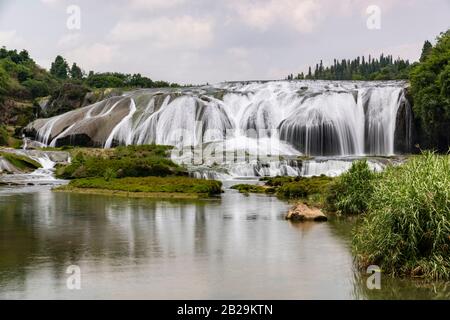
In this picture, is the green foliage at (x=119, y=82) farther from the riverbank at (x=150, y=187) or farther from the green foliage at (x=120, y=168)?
the riverbank at (x=150, y=187)

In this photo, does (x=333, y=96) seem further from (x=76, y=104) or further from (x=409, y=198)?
(x=409, y=198)

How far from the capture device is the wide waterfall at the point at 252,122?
209ft

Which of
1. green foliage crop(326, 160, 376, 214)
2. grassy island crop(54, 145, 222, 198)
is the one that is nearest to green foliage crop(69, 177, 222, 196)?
grassy island crop(54, 145, 222, 198)

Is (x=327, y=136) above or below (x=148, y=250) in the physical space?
above

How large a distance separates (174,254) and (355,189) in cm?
1265

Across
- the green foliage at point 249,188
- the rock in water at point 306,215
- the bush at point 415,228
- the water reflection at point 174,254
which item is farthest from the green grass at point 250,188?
the bush at point 415,228

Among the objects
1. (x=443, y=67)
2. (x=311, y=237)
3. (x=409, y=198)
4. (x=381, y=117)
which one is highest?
(x=443, y=67)

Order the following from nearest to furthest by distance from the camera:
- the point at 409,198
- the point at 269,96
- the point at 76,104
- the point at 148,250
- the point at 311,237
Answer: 1. the point at 409,198
2. the point at 148,250
3. the point at 311,237
4. the point at 269,96
5. the point at 76,104

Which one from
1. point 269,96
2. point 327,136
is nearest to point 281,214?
point 327,136

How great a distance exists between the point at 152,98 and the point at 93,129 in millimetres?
8049

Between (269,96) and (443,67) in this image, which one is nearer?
(443,67)

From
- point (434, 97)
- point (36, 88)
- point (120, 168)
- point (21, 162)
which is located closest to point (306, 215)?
point (120, 168)

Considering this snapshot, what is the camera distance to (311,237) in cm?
2220

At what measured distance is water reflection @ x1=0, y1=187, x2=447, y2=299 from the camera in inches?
569
